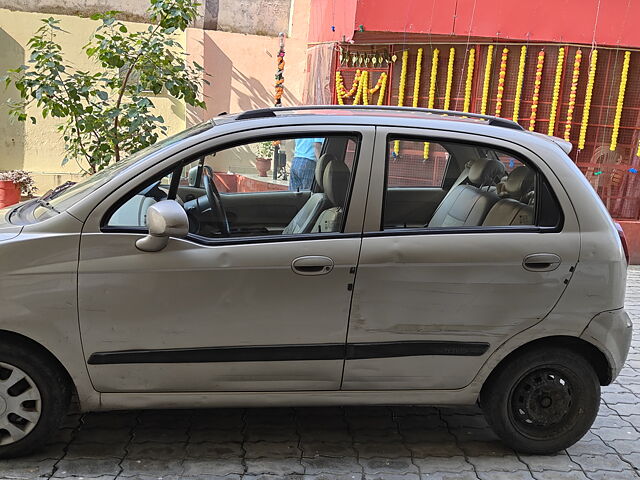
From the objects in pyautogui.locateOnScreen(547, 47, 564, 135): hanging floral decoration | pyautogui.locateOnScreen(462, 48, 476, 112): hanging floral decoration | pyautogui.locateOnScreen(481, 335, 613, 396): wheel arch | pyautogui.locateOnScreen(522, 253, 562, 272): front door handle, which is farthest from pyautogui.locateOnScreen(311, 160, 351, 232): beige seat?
pyautogui.locateOnScreen(547, 47, 564, 135): hanging floral decoration

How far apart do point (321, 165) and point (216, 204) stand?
61cm

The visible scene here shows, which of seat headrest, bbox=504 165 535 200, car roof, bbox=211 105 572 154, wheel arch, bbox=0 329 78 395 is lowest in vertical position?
wheel arch, bbox=0 329 78 395

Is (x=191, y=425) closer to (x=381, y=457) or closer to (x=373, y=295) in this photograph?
(x=381, y=457)

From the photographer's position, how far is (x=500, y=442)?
3.78m

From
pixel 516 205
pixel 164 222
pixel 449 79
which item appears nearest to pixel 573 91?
pixel 449 79

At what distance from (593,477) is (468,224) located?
140 cm

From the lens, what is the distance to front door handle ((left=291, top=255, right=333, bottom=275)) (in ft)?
10.6

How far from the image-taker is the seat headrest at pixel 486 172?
3.79m

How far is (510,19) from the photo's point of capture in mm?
8141

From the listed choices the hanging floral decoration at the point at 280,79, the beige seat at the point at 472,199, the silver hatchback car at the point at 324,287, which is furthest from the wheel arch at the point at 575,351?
the hanging floral decoration at the point at 280,79

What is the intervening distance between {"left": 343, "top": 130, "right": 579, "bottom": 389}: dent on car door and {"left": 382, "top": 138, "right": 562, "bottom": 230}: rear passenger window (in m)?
0.01

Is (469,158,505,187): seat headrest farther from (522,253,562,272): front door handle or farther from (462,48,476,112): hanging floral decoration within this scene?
(462,48,476,112): hanging floral decoration

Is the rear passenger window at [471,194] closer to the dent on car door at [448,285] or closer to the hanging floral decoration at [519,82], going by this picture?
the dent on car door at [448,285]

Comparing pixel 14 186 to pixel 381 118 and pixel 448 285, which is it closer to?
pixel 381 118
